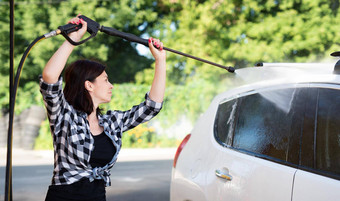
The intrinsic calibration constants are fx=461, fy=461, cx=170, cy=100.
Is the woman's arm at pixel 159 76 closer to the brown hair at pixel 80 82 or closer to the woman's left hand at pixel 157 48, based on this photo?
the woman's left hand at pixel 157 48

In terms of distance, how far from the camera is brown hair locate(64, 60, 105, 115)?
2504mm

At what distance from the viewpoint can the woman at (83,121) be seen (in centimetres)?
214

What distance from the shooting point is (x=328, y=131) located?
2.23 meters

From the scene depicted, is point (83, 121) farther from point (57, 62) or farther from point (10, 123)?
point (10, 123)

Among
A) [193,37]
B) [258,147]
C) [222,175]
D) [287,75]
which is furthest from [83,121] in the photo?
[193,37]

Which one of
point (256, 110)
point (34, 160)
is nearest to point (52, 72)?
point (256, 110)

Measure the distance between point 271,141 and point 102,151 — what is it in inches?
36.5

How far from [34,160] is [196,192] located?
11.0 meters

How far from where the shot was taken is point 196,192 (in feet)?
9.90

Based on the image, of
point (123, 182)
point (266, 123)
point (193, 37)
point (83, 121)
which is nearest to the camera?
point (83, 121)

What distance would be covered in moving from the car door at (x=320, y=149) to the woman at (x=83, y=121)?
2.76 ft

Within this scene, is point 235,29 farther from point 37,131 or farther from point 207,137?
point 207,137

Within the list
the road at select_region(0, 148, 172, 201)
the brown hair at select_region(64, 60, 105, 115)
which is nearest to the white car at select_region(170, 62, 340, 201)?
the brown hair at select_region(64, 60, 105, 115)

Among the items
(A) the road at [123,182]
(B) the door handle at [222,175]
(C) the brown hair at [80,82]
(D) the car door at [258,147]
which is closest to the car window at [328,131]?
(D) the car door at [258,147]
